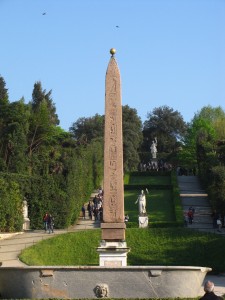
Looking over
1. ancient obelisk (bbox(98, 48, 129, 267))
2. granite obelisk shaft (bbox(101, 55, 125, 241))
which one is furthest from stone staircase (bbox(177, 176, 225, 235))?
granite obelisk shaft (bbox(101, 55, 125, 241))

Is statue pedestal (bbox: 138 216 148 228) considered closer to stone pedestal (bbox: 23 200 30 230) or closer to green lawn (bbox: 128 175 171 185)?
stone pedestal (bbox: 23 200 30 230)

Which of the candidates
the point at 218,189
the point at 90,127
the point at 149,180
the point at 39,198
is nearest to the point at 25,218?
the point at 39,198

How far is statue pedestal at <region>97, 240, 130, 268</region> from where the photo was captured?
2111 cm

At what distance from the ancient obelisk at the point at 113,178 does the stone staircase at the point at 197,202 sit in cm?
1297

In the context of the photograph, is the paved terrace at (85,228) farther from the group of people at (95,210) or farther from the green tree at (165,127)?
the green tree at (165,127)

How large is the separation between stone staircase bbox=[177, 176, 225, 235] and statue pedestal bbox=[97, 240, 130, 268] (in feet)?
41.9

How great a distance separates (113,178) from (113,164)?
402 millimetres

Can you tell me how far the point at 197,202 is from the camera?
148 ft

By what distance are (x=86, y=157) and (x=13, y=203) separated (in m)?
16.2

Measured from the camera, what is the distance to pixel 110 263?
21.5 m

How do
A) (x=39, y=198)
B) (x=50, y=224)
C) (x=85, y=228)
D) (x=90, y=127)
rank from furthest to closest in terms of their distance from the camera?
1. (x=90, y=127)
2. (x=39, y=198)
3. (x=85, y=228)
4. (x=50, y=224)

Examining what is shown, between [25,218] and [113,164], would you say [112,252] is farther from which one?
[25,218]

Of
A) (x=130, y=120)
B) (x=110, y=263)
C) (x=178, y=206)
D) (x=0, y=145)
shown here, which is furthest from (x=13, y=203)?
(x=130, y=120)

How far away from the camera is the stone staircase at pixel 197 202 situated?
3655 cm
